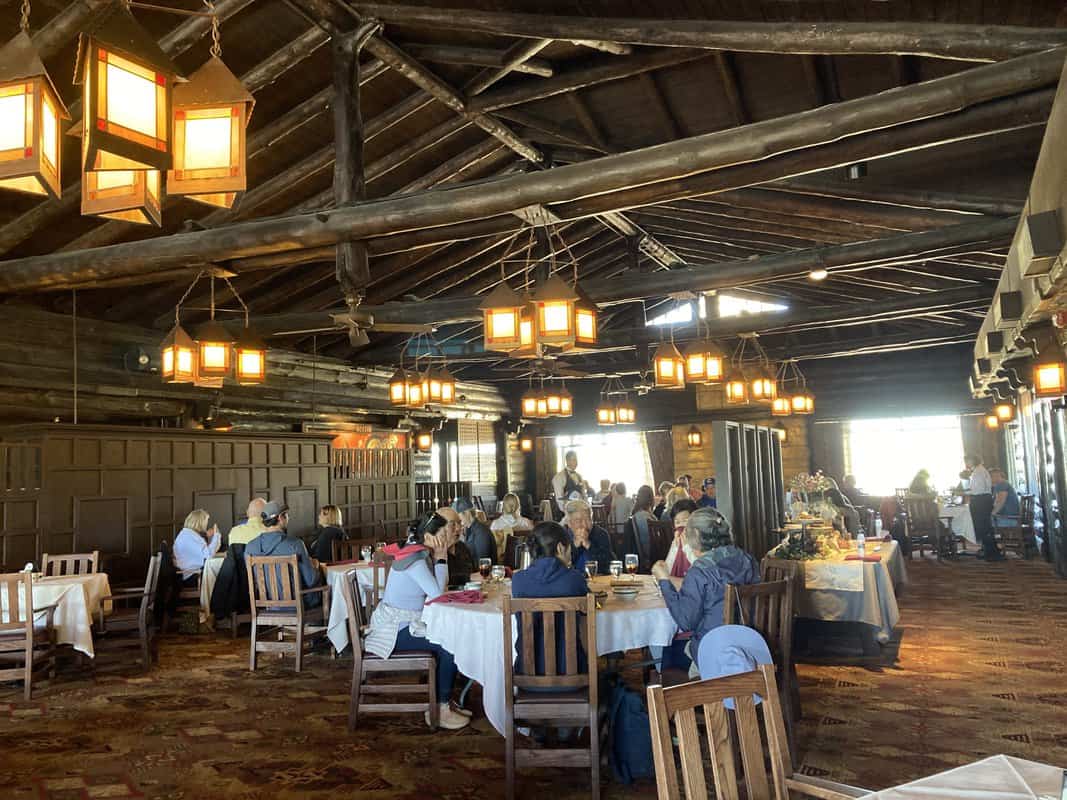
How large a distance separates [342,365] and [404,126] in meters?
6.28

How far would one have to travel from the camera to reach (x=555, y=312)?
19.4 feet

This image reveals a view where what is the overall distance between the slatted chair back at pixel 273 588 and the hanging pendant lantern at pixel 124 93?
4.74 metres

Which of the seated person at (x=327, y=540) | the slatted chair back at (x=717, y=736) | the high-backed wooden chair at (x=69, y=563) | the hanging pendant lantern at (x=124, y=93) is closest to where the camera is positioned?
the slatted chair back at (x=717, y=736)

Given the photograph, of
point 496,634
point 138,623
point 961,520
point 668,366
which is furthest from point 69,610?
point 961,520

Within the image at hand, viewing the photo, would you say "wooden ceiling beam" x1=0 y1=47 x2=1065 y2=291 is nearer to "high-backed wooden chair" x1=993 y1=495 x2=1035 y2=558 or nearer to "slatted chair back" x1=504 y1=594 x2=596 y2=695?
"slatted chair back" x1=504 y1=594 x2=596 y2=695

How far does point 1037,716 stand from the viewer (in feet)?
16.8

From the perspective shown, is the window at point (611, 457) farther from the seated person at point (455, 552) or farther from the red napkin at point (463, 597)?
the red napkin at point (463, 597)

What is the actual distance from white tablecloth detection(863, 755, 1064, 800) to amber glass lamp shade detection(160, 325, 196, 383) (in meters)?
6.06

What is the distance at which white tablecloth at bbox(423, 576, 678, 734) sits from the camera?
15.1ft

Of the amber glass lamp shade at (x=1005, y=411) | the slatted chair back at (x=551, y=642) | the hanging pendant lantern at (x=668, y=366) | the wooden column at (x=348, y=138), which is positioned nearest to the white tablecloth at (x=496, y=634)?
the slatted chair back at (x=551, y=642)

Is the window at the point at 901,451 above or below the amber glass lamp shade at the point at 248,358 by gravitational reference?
below

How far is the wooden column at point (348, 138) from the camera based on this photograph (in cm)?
603

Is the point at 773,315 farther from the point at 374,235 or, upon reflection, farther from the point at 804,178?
the point at 374,235

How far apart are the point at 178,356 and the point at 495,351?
2806mm
